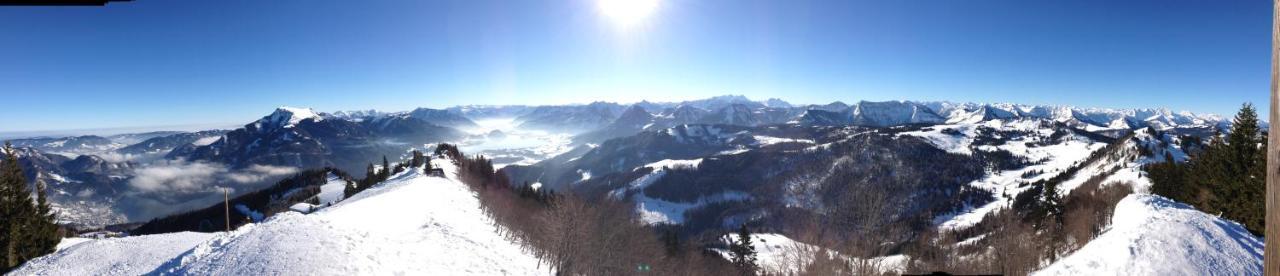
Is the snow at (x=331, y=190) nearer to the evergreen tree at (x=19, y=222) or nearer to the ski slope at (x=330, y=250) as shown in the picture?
the evergreen tree at (x=19, y=222)

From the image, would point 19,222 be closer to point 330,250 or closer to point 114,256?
point 114,256

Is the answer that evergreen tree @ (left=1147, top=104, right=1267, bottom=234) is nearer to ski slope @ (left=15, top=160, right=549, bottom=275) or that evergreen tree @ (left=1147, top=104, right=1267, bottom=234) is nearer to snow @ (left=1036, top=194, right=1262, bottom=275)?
snow @ (left=1036, top=194, right=1262, bottom=275)

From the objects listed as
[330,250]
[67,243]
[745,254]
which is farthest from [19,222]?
[745,254]

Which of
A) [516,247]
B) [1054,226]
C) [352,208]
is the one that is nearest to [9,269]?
[352,208]

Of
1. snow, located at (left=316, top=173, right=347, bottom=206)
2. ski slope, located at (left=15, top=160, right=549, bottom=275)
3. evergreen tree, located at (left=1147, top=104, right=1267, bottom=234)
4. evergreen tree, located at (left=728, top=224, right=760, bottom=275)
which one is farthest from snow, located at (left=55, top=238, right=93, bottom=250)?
evergreen tree, located at (left=1147, top=104, right=1267, bottom=234)

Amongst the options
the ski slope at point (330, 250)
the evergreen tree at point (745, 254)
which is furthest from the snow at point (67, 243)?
→ the evergreen tree at point (745, 254)

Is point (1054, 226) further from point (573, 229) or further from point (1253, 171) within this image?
point (573, 229)
